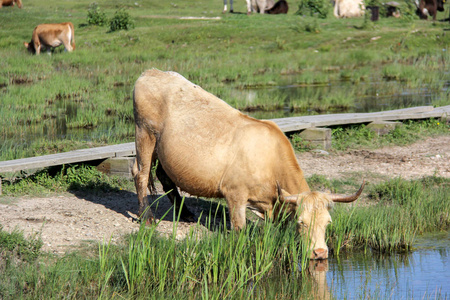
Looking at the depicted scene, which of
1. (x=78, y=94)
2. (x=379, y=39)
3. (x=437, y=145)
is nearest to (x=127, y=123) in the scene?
(x=78, y=94)

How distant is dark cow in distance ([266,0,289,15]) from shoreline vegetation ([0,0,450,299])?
304cm

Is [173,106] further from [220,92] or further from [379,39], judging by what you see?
[379,39]

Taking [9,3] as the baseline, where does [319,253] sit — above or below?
below

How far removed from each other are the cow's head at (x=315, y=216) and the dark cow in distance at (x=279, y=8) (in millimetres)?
30608

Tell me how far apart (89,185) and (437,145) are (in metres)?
5.83

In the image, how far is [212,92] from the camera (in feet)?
49.7

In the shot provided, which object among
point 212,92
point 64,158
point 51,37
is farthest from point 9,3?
point 64,158

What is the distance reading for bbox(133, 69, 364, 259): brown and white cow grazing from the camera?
5348mm

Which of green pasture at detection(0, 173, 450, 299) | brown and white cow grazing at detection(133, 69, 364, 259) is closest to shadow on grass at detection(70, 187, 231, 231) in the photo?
brown and white cow grazing at detection(133, 69, 364, 259)

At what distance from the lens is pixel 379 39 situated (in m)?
24.2

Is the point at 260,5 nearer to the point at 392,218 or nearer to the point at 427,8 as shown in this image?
the point at 427,8

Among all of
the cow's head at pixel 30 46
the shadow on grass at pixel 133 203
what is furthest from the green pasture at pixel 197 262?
the cow's head at pixel 30 46

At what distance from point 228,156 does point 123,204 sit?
2.13m

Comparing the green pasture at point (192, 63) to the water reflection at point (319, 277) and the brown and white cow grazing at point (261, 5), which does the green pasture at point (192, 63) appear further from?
the water reflection at point (319, 277)
